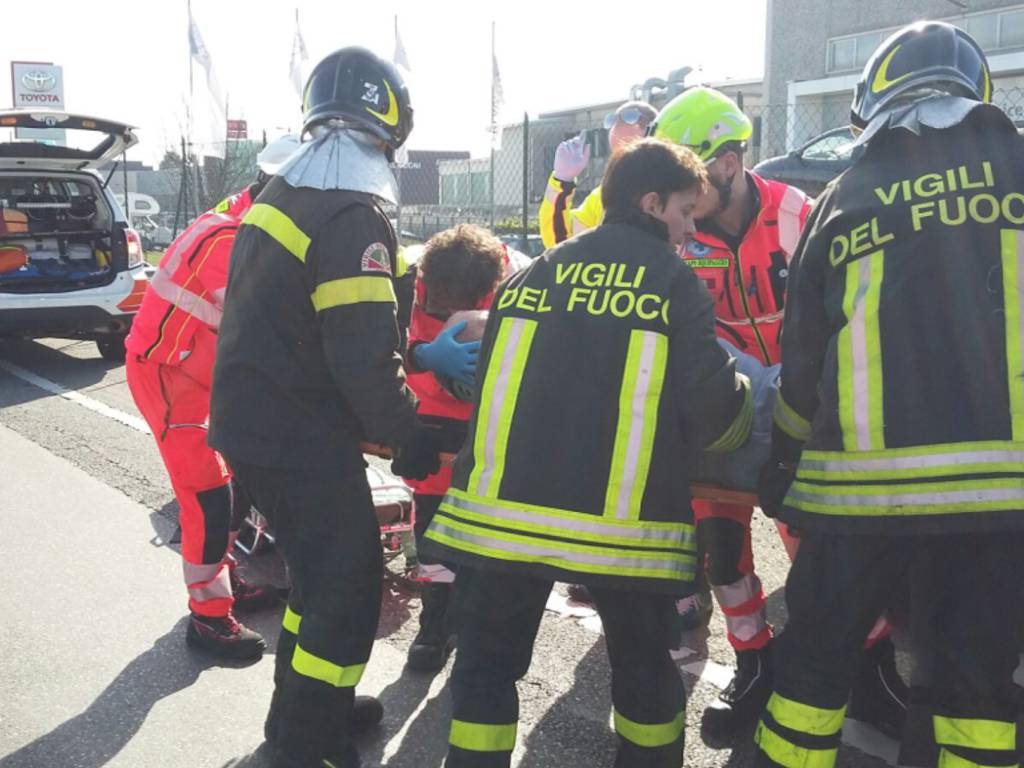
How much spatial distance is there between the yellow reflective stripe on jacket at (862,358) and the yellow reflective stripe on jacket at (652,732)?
2.74ft

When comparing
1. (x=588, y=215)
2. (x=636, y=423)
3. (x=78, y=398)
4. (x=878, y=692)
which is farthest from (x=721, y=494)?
(x=78, y=398)

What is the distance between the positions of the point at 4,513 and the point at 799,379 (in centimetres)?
464

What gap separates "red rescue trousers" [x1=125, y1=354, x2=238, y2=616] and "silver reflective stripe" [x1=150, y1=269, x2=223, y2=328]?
177 millimetres

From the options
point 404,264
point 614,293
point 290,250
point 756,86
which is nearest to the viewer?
point 614,293

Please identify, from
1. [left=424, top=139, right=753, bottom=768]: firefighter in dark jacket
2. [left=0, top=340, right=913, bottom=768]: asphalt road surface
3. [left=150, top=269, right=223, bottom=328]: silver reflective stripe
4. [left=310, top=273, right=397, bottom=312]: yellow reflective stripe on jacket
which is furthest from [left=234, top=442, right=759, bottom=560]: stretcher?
[left=424, top=139, right=753, bottom=768]: firefighter in dark jacket

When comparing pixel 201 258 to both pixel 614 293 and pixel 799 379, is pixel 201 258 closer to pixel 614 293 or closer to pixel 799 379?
pixel 614 293

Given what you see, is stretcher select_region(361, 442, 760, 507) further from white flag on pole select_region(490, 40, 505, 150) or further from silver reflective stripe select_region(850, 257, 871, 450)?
white flag on pole select_region(490, 40, 505, 150)

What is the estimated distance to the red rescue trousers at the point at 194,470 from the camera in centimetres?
368

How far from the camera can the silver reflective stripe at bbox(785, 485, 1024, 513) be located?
1.98 m

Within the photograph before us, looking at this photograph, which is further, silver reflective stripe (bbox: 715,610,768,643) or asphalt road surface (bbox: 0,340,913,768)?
silver reflective stripe (bbox: 715,610,768,643)

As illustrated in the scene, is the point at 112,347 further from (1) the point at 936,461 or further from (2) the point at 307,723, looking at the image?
(1) the point at 936,461

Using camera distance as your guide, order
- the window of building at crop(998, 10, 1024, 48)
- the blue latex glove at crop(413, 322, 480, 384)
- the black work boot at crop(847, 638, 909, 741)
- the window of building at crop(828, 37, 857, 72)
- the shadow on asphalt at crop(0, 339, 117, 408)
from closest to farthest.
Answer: the blue latex glove at crop(413, 322, 480, 384), the black work boot at crop(847, 638, 909, 741), the shadow on asphalt at crop(0, 339, 117, 408), the window of building at crop(998, 10, 1024, 48), the window of building at crop(828, 37, 857, 72)

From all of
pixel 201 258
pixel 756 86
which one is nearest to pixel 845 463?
pixel 201 258

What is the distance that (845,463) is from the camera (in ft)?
7.04
